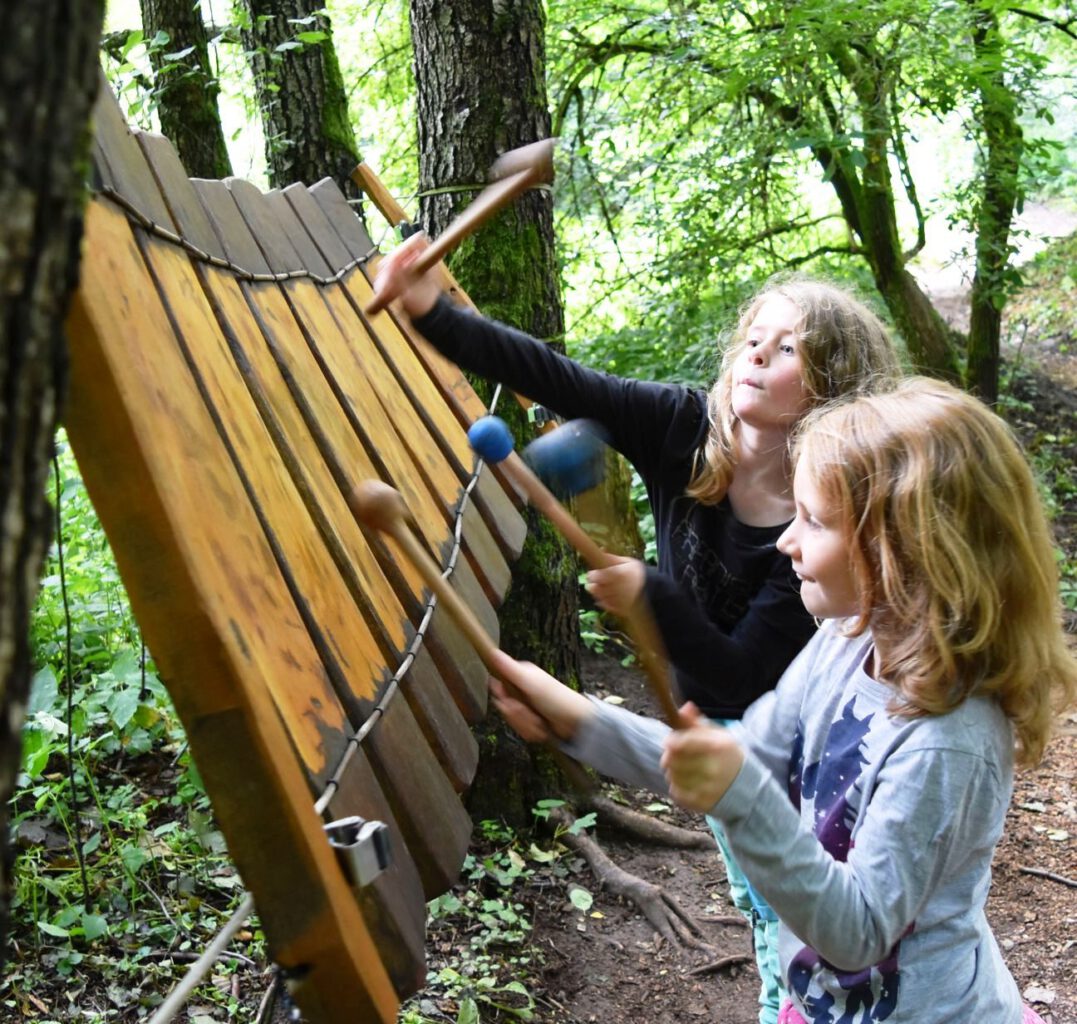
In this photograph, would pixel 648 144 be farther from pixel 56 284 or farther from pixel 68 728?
pixel 56 284

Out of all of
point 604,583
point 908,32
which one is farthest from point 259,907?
point 908,32

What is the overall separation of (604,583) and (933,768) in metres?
0.53

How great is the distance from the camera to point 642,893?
147 inches

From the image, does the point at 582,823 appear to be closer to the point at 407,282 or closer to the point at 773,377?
the point at 773,377

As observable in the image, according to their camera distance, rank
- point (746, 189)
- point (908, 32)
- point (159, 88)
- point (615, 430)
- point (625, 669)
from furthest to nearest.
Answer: point (746, 189)
point (908, 32)
point (625, 669)
point (159, 88)
point (615, 430)

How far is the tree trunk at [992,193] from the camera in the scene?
6.11 m

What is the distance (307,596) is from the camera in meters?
1.43

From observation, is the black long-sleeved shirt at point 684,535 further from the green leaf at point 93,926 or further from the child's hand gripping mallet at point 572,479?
the green leaf at point 93,926

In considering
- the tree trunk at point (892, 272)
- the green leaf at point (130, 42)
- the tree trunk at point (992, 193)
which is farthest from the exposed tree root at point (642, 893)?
the tree trunk at point (892, 272)

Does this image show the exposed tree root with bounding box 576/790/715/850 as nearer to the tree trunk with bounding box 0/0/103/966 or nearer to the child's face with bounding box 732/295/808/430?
the child's face with bounding box 732/295/808/430

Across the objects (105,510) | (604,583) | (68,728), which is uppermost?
(105,510)

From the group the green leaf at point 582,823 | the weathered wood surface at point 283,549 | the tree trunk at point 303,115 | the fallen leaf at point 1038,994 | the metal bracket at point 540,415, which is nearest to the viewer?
the weathered wood surface at point 283,549

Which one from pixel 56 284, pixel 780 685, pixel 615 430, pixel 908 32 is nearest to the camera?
pixel 56 284

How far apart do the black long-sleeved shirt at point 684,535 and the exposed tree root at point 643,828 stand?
70.7 inches
